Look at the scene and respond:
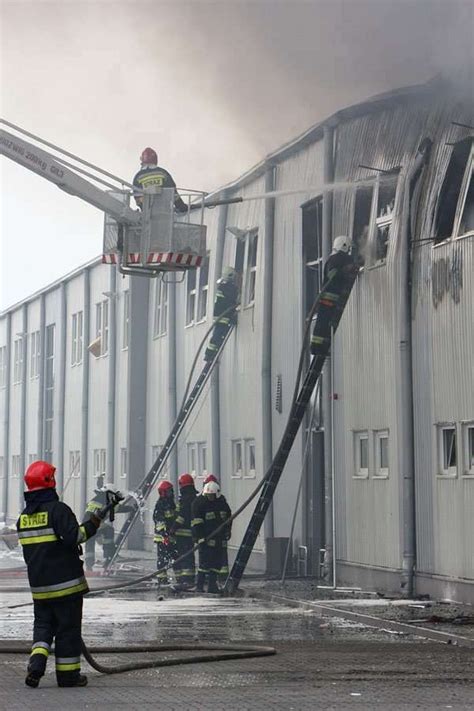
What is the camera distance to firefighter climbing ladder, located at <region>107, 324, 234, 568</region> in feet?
85.5

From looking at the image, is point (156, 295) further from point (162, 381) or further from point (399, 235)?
point (399, 235)

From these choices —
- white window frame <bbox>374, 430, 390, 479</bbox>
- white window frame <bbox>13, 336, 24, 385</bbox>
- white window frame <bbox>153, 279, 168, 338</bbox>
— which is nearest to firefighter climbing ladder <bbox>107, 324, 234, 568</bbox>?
white window frame <bbox>153, 279, 168, 338</bbox>

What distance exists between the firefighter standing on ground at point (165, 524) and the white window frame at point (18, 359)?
1027 inches

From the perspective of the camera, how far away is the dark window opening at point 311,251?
21812 millimetres

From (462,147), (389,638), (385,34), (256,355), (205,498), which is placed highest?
(385,34)

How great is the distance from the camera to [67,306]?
40625 millimetres

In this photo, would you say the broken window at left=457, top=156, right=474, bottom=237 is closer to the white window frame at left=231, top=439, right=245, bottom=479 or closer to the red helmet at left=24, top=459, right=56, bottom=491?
the red helmet at left=24, top=459, right=56, bottom=491

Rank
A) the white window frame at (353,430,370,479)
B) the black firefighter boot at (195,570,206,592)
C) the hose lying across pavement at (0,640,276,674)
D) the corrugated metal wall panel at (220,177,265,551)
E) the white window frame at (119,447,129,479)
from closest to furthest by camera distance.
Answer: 1. the hose lying across pavement at (0,640,276,674)
2. the white window frame at (353,430,370,479)
3. the black firefighter boot at (195,570,206,592)
4. the corrugated metal wall panel at (220,177,265,551)
5. the white window frame at (119,447,129,479)

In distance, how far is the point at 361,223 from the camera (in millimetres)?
19703

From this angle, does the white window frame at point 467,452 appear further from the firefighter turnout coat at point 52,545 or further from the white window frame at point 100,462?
the white window frame at point 100,462

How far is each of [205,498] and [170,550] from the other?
2.24 meters

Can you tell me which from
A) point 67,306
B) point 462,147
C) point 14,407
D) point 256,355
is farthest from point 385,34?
point 14,407

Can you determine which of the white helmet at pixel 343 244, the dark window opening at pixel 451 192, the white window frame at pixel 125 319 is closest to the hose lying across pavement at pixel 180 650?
the dark window opening at pixel 451 192

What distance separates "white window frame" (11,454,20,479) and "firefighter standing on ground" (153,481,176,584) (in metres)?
26.4
